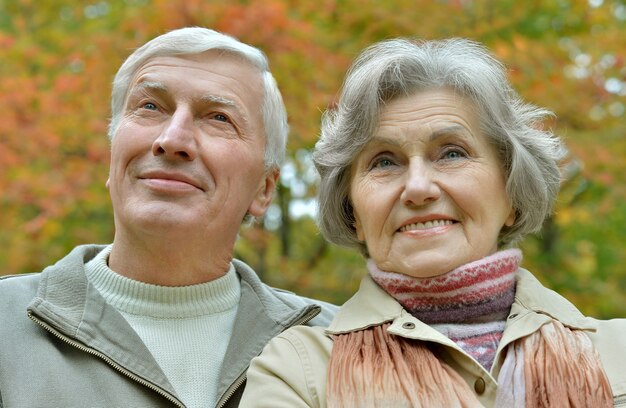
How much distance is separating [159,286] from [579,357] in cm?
153

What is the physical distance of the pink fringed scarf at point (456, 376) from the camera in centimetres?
236

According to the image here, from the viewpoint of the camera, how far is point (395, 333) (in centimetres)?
252

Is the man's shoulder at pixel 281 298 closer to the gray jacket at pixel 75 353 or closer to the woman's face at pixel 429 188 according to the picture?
the gray jacket at pixel 75 353

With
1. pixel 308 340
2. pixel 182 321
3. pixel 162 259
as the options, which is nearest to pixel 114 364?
pixel 182 321

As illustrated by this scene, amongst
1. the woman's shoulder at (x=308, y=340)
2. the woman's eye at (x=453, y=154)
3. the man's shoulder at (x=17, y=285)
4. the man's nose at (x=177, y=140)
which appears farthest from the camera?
the man's nose at (x=177, y=140)

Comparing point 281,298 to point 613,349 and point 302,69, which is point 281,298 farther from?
point 302,69

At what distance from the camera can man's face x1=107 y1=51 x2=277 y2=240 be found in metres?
3.13

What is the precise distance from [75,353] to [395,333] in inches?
41.7

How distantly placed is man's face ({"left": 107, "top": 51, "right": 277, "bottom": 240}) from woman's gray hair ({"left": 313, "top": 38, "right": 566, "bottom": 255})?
0.45m

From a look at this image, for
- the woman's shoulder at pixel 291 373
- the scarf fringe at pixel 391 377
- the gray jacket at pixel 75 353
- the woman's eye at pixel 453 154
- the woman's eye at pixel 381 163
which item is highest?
the woman's eye at pixel 453 154

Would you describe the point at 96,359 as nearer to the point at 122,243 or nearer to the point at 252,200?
the point at 122,243

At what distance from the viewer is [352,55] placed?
569 cm

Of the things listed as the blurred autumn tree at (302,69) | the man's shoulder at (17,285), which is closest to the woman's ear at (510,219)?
the man's shoulder at (17,285)

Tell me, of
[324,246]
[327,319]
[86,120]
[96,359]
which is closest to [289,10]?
[86,120]
